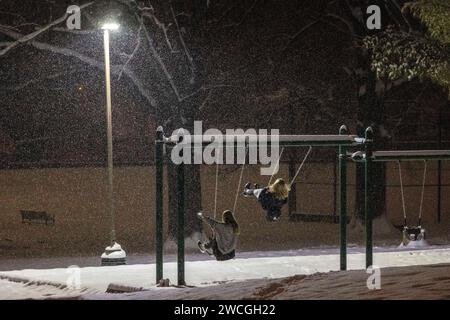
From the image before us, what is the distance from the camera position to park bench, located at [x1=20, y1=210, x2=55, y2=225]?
25.1 m

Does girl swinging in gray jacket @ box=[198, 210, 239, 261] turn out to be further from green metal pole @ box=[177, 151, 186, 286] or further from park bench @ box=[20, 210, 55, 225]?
park bench @ box=[20, 210, 55, 225]

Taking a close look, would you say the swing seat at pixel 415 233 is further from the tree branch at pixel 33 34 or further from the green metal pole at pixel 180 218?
the tree branch at pixel 33 34

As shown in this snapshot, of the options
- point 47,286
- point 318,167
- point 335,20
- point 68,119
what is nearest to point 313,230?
point 335,20

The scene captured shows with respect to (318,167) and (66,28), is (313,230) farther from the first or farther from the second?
(318,167)

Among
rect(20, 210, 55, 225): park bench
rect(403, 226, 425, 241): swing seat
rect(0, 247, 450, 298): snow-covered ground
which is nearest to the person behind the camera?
rect(0, 247, 450, 298): snow-covered ground

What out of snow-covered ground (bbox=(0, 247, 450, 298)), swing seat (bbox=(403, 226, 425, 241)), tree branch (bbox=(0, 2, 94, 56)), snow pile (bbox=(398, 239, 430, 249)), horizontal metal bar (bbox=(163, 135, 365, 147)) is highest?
tree branch (bbox=(0, 2, 94, 56))

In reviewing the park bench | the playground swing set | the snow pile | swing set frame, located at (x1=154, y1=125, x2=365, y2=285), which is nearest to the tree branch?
the park bench

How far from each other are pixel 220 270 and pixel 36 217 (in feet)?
44.9

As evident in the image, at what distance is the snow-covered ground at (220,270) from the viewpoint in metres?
11.5

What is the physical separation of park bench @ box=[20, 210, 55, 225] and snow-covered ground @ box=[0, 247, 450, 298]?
1236 centimetres

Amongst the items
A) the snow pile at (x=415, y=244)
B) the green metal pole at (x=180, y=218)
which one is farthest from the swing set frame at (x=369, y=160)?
the green metal pole at (x=180, y=218)

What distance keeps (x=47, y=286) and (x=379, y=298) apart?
→ 188 inches

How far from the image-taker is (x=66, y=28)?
20875mm

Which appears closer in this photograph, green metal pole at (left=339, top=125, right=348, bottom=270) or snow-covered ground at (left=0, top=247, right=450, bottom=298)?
snow-covered ground at (left=0, top=247, right=450, bottom=298)
